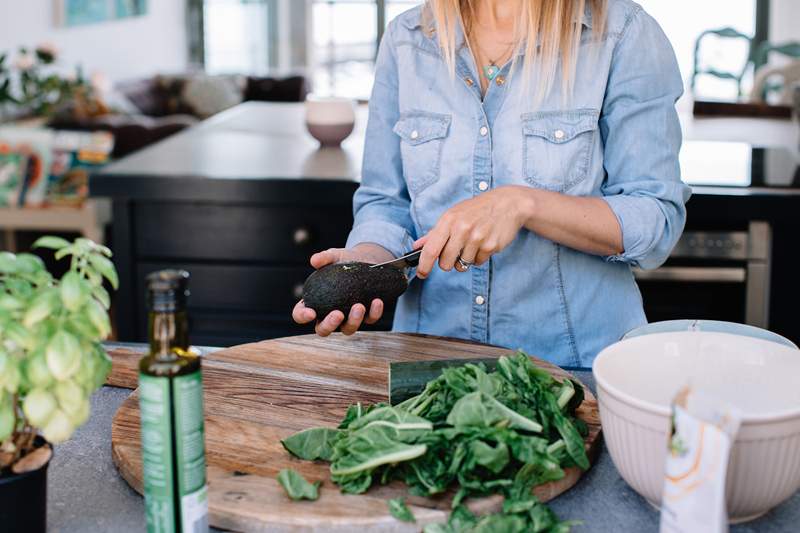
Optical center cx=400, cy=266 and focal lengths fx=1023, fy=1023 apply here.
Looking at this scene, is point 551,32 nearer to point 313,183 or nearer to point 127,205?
point 313,183

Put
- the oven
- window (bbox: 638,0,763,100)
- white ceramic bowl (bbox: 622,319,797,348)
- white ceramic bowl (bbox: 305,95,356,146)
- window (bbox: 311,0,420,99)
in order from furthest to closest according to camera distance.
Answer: window (bbox: 311,0,420,99)
window (bbox: 638,0,763,100)
white ceramic bowl (bbox: 305,95,356,146)
the oven
white ceramic bowl (bbox: 622,319,797,348)

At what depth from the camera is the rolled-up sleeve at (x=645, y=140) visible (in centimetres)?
148

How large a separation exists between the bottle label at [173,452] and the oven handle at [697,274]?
1744 millimetres

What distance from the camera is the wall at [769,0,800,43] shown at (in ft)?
29.9

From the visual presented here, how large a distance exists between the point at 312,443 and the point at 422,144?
2.22 ft

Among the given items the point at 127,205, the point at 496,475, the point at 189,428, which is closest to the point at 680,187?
the point at 496,475

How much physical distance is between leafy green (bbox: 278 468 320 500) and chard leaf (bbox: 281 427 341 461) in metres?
0.06

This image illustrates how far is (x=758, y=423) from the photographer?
0.85m

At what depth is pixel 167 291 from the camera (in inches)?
31.6

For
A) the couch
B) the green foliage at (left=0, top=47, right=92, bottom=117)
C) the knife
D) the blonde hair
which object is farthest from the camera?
the couch

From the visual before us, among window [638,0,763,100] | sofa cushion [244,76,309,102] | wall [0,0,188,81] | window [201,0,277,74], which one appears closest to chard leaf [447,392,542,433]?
wall [0,0,188,81]

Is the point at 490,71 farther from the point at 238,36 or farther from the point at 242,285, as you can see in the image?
the point at 238,36

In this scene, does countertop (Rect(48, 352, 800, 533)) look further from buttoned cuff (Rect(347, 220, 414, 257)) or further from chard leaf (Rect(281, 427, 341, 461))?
buttoned cuff (Rect(347, 220, 414, 257))

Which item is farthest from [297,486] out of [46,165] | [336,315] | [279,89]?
[279,89]
